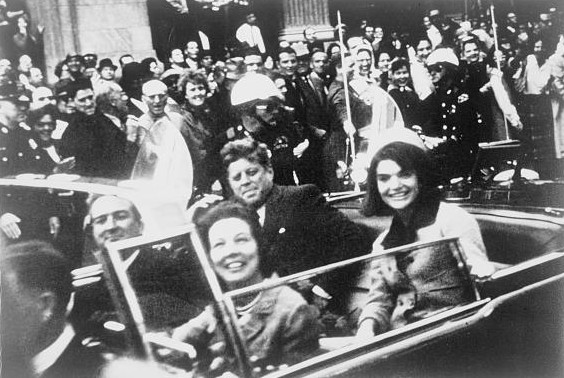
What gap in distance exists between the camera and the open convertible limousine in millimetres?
2176

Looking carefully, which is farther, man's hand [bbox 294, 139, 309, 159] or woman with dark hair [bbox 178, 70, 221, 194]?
man's hand [bbox 294, 139, 309, 159]

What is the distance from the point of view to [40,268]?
7.32 feet

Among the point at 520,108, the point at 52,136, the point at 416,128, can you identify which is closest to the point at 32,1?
the point at 52,136

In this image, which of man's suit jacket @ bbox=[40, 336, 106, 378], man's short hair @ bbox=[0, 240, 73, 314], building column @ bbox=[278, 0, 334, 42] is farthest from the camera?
building column @ bbox=[278, 0, 334, 42]

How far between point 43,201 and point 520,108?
2.20m

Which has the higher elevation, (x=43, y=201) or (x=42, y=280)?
(x=43, y=201)

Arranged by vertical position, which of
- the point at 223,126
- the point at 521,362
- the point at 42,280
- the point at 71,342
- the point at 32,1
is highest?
the point at 32,1

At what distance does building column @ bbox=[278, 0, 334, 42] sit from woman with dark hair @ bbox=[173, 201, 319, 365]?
0.84 m

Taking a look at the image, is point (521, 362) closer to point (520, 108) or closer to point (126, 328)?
point (520, 108)

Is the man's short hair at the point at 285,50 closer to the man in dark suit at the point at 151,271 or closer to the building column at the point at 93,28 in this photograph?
the building column at the point at 93,28

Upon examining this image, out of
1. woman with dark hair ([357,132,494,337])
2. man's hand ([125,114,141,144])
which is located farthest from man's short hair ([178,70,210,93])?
woman with dark hair ([357,132,494,337])

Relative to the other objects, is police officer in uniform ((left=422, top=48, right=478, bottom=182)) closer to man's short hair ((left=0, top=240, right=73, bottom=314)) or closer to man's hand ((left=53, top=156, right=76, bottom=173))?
man's hand ((left=53, top=156, right=76, bottom=173))

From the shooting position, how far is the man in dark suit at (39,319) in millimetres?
2105

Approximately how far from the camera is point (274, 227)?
260cm
